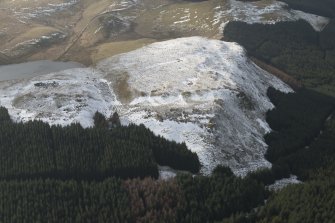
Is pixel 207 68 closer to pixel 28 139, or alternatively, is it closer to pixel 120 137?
pixel 120 137

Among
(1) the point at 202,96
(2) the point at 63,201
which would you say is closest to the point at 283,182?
(1) the point at 202,96

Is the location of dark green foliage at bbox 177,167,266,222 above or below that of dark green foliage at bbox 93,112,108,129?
above

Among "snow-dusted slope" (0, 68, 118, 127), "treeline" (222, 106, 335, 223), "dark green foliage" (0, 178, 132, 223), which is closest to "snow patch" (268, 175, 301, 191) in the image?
"treeline" (222, 106, 335, 223)

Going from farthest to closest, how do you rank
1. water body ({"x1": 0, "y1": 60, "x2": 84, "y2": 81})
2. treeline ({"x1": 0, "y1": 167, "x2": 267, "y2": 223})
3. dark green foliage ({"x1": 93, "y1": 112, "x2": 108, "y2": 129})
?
water body ({"x1": 0, "y1": 60, "x2": 84, "y2": 81}) < dark green foliage ({"x1": 93, "y1": 112, "x2": 108, "y2": 129}) < treeline ({"x1": 0, "y1": 167, "x2": 267, "y2": 223})

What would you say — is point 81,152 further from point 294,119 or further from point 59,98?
point 294,119

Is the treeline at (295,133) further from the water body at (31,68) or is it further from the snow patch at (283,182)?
the water body at (31,68)

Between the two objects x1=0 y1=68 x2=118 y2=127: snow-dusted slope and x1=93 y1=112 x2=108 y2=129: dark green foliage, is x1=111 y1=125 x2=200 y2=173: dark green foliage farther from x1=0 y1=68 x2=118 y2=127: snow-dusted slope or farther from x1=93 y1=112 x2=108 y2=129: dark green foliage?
x1=0 y1=68 x2=118 y2=127: snow-dusted slope
